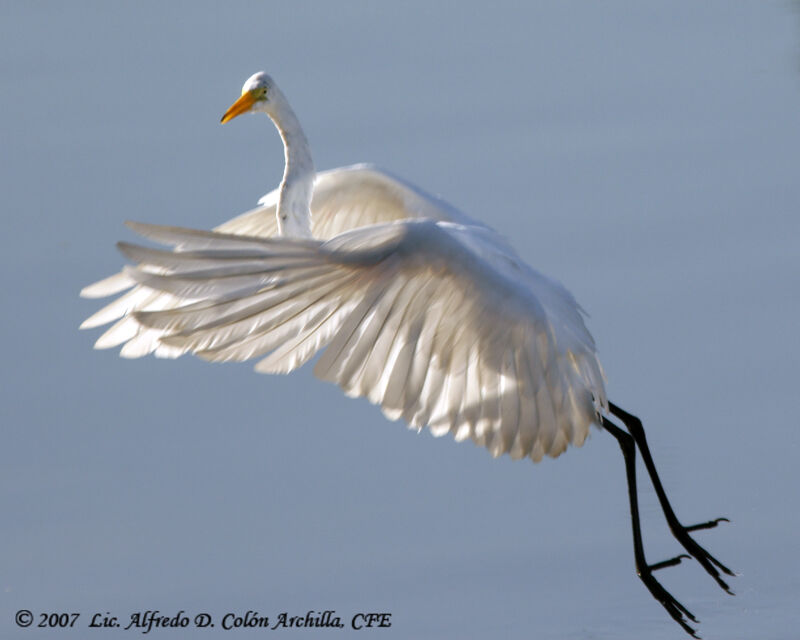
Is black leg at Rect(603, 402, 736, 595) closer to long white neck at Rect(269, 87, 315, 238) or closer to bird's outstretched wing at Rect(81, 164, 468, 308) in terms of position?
bird's outstretched wing at Rect(81, 164, 468, 308)

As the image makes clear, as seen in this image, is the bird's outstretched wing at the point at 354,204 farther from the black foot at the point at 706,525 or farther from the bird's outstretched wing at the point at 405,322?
the black foot at the point at 706,525

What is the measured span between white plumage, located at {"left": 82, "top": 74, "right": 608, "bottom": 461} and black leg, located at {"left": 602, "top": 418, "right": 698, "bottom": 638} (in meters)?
0.52

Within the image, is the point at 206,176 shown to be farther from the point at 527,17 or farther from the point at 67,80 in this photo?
the point at 527,17

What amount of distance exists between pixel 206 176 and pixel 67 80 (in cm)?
144

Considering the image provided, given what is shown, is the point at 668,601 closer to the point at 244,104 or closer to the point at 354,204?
the point at 354,204

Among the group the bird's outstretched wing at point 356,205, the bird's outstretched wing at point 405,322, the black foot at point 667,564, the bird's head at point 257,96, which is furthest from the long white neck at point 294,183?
the black foot at point 667,564

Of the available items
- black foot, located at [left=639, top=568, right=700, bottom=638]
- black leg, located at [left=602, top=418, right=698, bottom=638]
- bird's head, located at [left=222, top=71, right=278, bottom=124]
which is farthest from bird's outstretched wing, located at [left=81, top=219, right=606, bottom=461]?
bird's head, located at [left=222, top=71, right=278, bottom=124]

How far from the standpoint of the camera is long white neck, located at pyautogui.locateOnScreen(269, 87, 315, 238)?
5.27 metres

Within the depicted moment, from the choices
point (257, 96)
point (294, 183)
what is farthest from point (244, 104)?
point (294, 183)

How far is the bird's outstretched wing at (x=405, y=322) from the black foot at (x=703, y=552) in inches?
28.4

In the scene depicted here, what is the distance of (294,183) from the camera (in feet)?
17.4

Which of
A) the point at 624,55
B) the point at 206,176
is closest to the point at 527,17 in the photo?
the point at 624,55

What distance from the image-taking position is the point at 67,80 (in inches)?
325

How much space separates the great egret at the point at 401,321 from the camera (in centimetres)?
412
